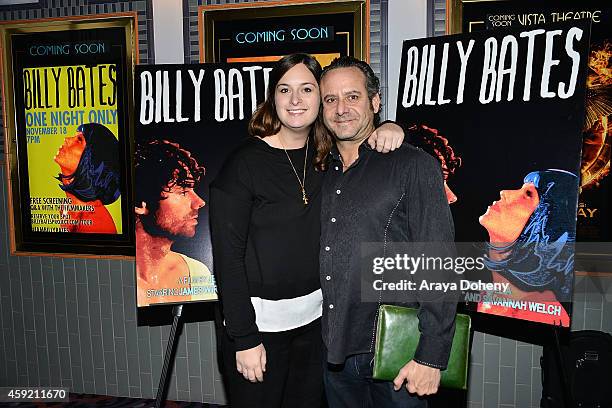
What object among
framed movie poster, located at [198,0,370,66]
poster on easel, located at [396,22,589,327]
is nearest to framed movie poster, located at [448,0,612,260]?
framed movie poster, located at [198,0,370,66]

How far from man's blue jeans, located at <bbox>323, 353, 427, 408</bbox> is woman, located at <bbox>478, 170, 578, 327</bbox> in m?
0.66

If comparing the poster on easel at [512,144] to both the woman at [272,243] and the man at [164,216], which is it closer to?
the woman at [272,243]

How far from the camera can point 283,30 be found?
3080mm

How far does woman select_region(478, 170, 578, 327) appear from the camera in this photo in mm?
2123

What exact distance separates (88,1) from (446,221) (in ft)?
8.68

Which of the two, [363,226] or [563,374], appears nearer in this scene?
[363,226]

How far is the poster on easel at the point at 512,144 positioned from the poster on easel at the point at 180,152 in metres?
0.81

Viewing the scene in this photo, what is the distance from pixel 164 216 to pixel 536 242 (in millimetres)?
1603

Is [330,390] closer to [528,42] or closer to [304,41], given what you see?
[528,42]

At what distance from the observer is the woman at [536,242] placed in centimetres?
212

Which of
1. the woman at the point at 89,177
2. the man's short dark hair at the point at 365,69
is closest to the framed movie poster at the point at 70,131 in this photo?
the woman at the point at 89,177

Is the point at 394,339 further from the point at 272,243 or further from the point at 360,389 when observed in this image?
the point at 272,243

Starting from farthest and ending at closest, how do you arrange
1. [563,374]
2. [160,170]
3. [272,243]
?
[160,170] → [563,374] → [272,243]

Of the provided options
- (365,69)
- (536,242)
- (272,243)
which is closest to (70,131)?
(272,243)
